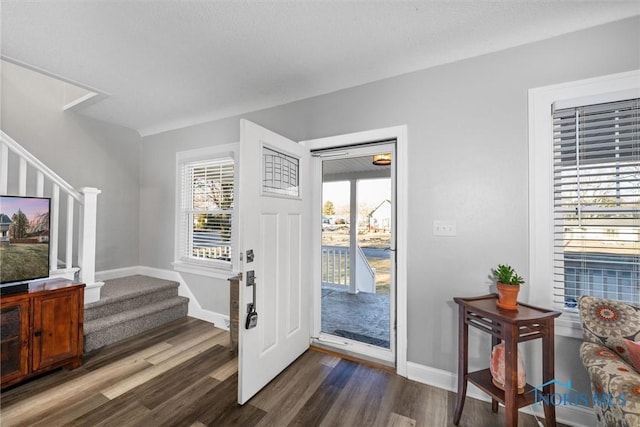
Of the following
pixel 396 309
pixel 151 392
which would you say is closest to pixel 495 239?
pixel 396 309

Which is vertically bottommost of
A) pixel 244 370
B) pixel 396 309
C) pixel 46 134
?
pixel 244 370

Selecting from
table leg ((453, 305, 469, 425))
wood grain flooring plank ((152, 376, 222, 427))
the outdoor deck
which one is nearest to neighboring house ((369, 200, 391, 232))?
the outdoor deck

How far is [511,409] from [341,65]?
8.18ft

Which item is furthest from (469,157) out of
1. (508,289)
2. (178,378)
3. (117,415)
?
(117,415)

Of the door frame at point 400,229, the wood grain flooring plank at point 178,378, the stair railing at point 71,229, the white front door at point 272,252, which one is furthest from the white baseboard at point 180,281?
the door frame at point 400,229

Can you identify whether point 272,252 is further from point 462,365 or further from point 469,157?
point 469,157

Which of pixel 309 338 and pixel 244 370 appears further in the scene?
pixel 309 338

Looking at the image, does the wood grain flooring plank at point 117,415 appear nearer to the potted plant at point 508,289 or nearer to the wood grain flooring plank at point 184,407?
the wood grain flooring plank at point 184,407

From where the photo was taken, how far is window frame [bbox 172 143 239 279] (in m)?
3.17

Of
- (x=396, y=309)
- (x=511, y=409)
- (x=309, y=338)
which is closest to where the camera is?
(x=511, y=409)

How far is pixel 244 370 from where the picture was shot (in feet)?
6.01

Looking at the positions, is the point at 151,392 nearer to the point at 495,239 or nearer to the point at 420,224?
the point at 420,224

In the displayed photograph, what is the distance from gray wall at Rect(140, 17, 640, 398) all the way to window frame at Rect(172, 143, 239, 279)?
5.26 feet

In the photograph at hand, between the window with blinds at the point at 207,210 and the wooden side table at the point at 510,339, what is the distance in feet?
8.52
